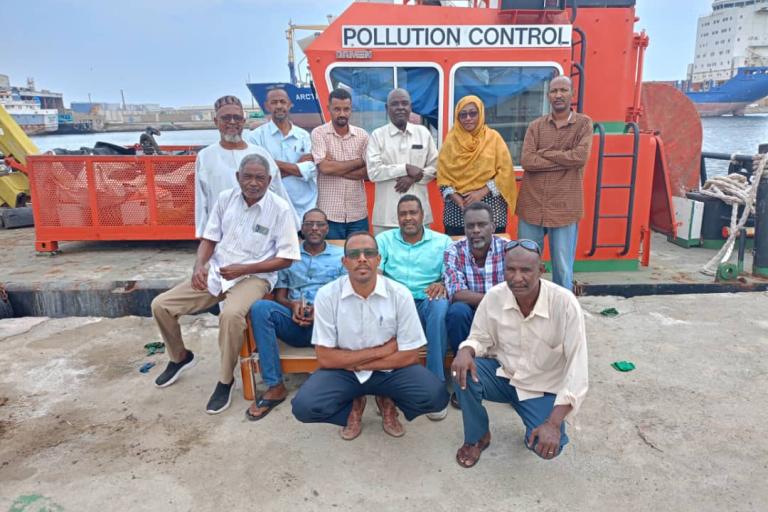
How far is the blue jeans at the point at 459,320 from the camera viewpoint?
10.5 ft

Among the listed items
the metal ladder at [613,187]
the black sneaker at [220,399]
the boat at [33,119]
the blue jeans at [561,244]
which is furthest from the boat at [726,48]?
the boat at [33,119]

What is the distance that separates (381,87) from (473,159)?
4.68 ft

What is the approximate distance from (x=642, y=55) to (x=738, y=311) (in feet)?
9.14

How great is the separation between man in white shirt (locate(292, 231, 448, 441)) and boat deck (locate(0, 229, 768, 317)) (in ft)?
9.31

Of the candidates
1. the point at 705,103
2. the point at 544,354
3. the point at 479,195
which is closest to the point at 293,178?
the point at 479,195

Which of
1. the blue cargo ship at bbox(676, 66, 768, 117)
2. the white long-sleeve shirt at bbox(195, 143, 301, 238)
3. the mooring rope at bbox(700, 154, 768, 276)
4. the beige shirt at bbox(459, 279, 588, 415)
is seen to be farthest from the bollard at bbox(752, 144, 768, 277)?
the blue cargo ship at bbox(676, 66, 768, 117)

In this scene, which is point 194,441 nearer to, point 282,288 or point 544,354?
point 282,288

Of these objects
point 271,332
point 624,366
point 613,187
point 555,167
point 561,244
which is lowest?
point 624,366

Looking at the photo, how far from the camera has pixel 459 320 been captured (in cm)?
321

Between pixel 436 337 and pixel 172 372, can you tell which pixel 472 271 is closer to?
pixel 436 337

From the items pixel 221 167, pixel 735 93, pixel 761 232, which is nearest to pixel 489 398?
pixel 221 167

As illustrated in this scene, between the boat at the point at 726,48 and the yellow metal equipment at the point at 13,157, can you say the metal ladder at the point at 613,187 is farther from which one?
the boat at the point at 726,48

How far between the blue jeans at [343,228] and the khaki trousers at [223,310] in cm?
95

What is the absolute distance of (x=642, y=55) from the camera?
5.71m
